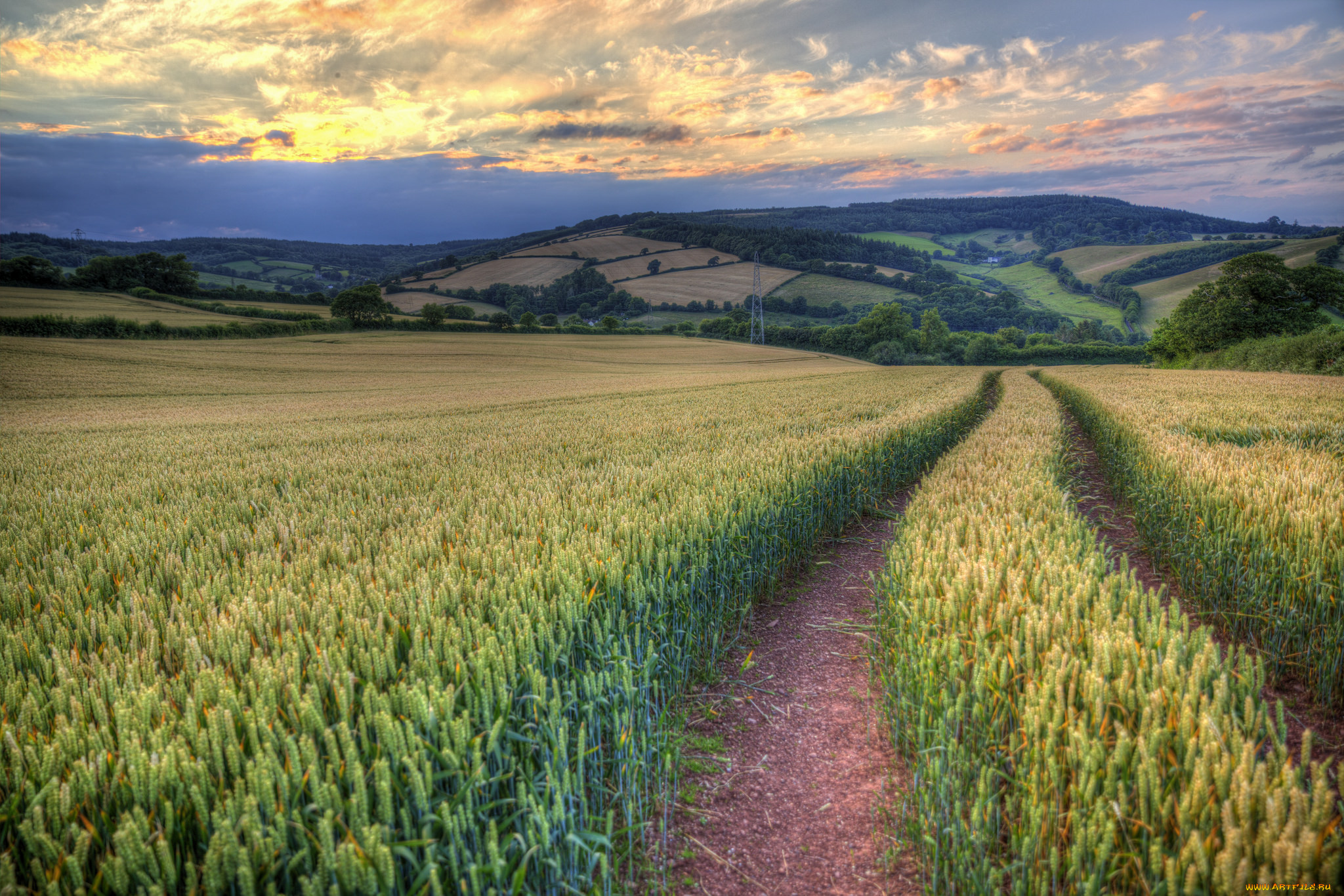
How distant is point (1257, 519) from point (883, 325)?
84711 millimetres

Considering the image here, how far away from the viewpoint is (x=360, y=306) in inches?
2485

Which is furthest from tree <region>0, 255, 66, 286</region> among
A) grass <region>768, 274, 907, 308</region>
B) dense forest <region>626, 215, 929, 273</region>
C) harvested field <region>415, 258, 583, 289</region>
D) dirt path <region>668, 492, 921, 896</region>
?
grass <region>768, 274, 907, 308</region>

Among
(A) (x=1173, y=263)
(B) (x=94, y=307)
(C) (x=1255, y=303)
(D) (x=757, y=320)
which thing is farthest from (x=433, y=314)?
(A) (x=1173, y=263)

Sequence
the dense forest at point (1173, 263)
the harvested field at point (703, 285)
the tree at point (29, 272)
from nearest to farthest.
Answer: the tree at point (29, 272) → the harvested field at point (703, 285) → the dense forest at point (1173, 263)

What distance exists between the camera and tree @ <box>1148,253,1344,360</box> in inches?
1821

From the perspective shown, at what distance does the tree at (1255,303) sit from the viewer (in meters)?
46.2

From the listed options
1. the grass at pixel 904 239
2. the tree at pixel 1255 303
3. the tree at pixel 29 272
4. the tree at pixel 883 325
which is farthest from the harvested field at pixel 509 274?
the tree at pixel 1255 303

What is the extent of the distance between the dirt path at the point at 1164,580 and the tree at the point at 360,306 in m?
66.9

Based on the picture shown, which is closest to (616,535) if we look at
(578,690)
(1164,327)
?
(578,690)

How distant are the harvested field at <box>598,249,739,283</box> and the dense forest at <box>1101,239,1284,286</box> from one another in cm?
7513

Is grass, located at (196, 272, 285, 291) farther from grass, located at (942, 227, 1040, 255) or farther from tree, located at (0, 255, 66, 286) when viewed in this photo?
grass, located at (942, 227, 1040, 255)

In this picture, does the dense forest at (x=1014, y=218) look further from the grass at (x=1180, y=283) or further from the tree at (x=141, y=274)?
the tree at (x=141, y=274)

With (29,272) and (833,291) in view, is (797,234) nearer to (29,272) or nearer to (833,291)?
(833,291)

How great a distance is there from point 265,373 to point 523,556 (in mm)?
39373
